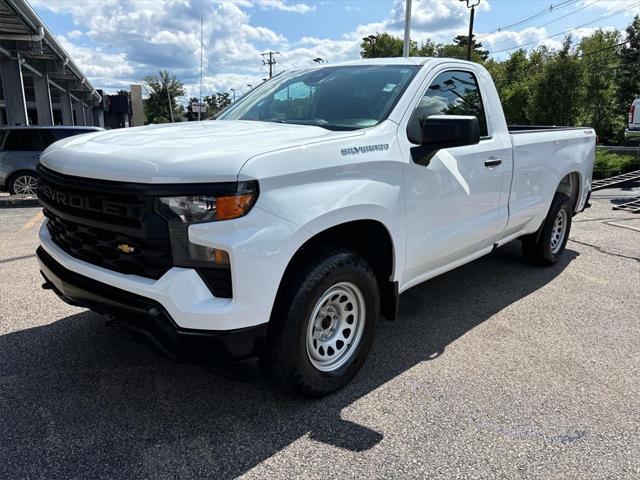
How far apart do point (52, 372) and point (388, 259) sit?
226cm

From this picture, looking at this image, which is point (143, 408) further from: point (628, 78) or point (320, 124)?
point (628, 78)

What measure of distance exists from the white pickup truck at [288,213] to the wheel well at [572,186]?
6.73ft

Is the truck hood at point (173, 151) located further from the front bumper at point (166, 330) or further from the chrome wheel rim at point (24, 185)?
the chrome wheel rim at point (24, 185)

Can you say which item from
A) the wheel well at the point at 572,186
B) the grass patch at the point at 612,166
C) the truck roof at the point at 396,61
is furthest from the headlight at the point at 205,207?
the grass patch at the point at 612,166

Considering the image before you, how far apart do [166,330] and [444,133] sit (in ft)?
6.36

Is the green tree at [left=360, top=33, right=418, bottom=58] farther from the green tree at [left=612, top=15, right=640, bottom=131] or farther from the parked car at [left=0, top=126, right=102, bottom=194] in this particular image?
the parked car at [left=0, top=126, right=102, bottom=194]

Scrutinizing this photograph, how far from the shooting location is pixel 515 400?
3.08 meters

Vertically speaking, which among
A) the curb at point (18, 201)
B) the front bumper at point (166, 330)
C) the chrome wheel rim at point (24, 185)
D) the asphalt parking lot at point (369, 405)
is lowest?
the curb at point (18, 201)

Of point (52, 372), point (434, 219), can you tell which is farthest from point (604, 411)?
point (52, 372)

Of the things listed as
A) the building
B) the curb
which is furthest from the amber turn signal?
the building

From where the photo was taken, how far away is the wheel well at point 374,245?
303 centimetres

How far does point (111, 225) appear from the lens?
2527mm

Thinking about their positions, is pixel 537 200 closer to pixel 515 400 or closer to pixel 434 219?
pixel 434 219

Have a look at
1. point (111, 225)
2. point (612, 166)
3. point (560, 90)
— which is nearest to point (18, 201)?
point (111, 225)
